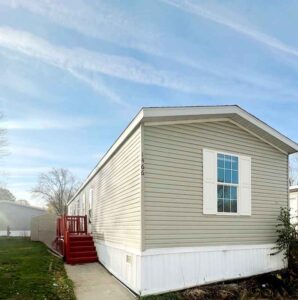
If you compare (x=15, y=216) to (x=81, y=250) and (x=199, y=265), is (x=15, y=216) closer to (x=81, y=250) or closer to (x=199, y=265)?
(x=81, y=250)

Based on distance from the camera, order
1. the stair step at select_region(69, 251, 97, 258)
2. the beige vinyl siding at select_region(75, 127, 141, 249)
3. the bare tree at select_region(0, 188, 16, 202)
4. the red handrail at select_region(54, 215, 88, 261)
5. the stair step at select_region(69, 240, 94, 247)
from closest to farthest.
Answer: the beige vinyl siding at select_region(75, 127, 141, 249)
the stair step at select_region(69, 251, 97, 258)
the stair step at select_region(69, 240, 94, 247)
the red handrail at select_region(54, 215, 88, 261)
the bare tree at select_region(0, 188, 16, 202)

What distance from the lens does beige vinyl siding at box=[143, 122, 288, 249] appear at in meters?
7.81

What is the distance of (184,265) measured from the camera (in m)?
7.93

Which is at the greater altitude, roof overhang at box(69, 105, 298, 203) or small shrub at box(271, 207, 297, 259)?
roof overhang at box(69, 105, 298, 203)

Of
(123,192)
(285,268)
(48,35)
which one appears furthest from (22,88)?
(285,268)

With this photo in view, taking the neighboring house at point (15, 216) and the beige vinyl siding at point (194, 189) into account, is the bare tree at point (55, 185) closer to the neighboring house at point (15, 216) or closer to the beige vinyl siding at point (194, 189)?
the neighboring house at point (15, 216)

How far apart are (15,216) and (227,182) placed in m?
29.2

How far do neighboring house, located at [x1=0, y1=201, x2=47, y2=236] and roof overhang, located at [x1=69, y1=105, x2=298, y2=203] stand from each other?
25.6 metres

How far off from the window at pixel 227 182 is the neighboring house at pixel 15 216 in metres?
27.1

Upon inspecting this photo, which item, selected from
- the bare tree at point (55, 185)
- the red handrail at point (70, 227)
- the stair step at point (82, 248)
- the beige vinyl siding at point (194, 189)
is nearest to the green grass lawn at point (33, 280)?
the stair step at point (82, 248)

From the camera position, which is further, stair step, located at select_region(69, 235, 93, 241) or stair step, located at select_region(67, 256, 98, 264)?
stair step, located at select_region(69, 235, 93, 241)

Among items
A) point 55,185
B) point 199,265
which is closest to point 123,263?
point 199,265

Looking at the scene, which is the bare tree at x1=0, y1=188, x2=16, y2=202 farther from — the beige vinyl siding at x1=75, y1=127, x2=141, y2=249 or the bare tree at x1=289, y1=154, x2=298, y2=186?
the beige vinyl siding at x1=75, y1=127, x2=141, y2=249

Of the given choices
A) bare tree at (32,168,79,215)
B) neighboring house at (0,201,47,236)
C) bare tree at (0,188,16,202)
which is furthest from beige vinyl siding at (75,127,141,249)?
bare tree at (32,168,79,215)
